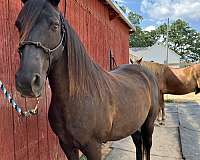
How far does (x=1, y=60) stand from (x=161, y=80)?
21.4ft

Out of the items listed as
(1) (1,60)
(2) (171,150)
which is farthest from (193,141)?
(1) (1,60)

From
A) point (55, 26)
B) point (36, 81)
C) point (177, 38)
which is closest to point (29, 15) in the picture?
point (55, 26)

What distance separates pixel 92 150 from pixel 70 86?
0.55 meters

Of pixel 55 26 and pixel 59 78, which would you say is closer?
pixel 55 26

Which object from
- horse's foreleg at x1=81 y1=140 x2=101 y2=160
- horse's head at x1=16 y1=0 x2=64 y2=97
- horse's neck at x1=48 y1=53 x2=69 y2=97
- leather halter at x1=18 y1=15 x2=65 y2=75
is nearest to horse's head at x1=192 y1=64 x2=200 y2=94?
horse's foreleg at x1=81 y1=140 x2=101 y2=160

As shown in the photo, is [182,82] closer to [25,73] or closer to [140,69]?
[140,69]

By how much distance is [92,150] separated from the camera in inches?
87.5

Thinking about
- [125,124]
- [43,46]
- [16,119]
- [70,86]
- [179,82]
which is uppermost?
[43,46]

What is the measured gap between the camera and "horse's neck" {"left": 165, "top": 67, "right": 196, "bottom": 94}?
27.6 feet

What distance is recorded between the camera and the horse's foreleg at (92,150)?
7.21 ft

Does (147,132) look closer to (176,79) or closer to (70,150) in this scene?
(70,150)

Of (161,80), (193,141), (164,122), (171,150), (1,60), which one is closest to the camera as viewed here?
(1,60)

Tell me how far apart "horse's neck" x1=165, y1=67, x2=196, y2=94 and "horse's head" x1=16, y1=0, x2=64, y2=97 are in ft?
23.1

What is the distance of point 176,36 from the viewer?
191ft
